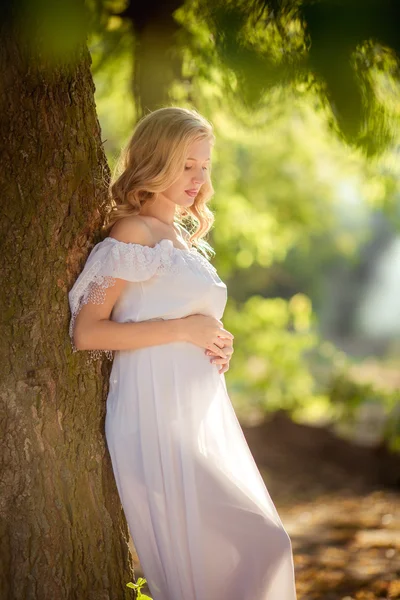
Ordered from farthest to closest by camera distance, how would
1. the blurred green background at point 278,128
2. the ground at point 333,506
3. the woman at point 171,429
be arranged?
the ground at point 333,506
the woman at point 171,429
the blurred green background at point 278,128

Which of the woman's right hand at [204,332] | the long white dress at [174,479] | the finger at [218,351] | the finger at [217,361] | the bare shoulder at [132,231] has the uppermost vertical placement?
the bare shoulder at [132,231]

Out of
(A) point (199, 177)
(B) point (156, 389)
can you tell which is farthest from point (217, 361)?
(A) point (199, 177)

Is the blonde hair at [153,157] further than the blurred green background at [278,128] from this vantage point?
Yes

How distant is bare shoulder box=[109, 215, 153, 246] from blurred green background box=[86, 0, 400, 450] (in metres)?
0.52

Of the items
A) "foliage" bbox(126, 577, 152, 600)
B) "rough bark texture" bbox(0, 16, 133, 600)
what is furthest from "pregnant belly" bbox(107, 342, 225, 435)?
"foliage" bbox(126, 577, 152, 600)

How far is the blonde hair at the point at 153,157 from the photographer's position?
2.67 metres

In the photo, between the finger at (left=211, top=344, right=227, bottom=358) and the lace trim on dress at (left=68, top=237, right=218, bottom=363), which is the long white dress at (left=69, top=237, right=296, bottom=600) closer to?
the lace trim on dress at (left=68, top=237, right=218, bottom=363)

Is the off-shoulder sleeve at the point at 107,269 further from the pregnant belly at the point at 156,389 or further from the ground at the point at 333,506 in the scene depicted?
the ground at the point at 333,506

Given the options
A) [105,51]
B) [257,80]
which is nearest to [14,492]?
[257,80]

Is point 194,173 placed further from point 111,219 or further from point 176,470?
point 176,470

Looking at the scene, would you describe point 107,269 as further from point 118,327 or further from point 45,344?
point 45,344

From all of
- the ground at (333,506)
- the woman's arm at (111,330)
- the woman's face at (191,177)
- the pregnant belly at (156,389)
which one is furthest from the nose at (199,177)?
the ground at (333,506)

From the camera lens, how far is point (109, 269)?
2.46 meters

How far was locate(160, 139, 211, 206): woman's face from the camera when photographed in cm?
271
